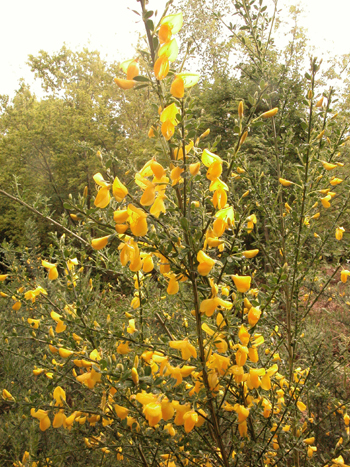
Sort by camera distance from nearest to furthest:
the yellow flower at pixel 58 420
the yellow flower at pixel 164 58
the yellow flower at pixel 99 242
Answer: the yellow flower at pixel 164 58, the yellow flower at pixel 99 242, the yellow flower at pixel 58 420

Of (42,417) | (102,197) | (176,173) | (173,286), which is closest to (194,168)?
(176,173)

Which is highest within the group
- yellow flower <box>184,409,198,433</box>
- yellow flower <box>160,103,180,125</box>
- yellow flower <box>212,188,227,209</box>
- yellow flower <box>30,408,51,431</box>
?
yellow flower <box>160,103,180,125</box>

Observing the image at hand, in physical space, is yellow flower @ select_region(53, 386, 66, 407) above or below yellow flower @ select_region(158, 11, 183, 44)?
below

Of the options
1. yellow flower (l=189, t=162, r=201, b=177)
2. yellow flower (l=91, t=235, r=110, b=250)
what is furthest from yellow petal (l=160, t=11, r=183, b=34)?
yellow flower (l=91, t=235, r=110, b=250)

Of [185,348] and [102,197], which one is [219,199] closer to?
[102,197]

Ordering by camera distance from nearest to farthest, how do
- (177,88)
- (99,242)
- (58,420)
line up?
(177,88), (99,242), (58,420)

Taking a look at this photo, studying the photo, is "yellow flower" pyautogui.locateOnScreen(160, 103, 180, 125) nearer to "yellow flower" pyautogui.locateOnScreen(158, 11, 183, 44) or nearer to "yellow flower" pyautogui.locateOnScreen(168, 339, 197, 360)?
"yellow flower" pyautogui.locateOnScreen(158, 11, 183, 44)

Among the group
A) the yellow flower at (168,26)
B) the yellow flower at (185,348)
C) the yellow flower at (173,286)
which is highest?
the yellow flower at (168,26)

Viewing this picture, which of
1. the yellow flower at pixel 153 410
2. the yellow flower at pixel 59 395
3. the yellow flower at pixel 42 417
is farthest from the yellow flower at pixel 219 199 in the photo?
the yellow flower at pixel 42 417

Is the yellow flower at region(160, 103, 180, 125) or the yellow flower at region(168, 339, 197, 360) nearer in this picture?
the yellow flower at region(160, 103, 180, 125)

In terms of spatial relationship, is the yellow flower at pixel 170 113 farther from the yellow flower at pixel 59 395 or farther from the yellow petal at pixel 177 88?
the yellow flower at pixel 59 395

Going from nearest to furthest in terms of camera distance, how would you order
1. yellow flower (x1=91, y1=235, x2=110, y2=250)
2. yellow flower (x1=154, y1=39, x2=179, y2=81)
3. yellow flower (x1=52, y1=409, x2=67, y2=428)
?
yellow flower (x1=154, y1=39, x2=179, y2=81) < yellow flower (x1=91, y1=235, x2=110, y2=250) < yellow flower (x1=52, y1=409, x2=67, y2=428)

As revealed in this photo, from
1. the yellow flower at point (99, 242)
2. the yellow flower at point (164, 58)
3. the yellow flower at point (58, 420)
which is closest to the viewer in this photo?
the yellow flower at point (164, 58)

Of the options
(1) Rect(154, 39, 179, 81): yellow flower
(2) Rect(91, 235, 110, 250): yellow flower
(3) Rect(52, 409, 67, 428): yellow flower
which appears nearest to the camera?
(1) Rect(154, 39, 179, 81): yellow flower
